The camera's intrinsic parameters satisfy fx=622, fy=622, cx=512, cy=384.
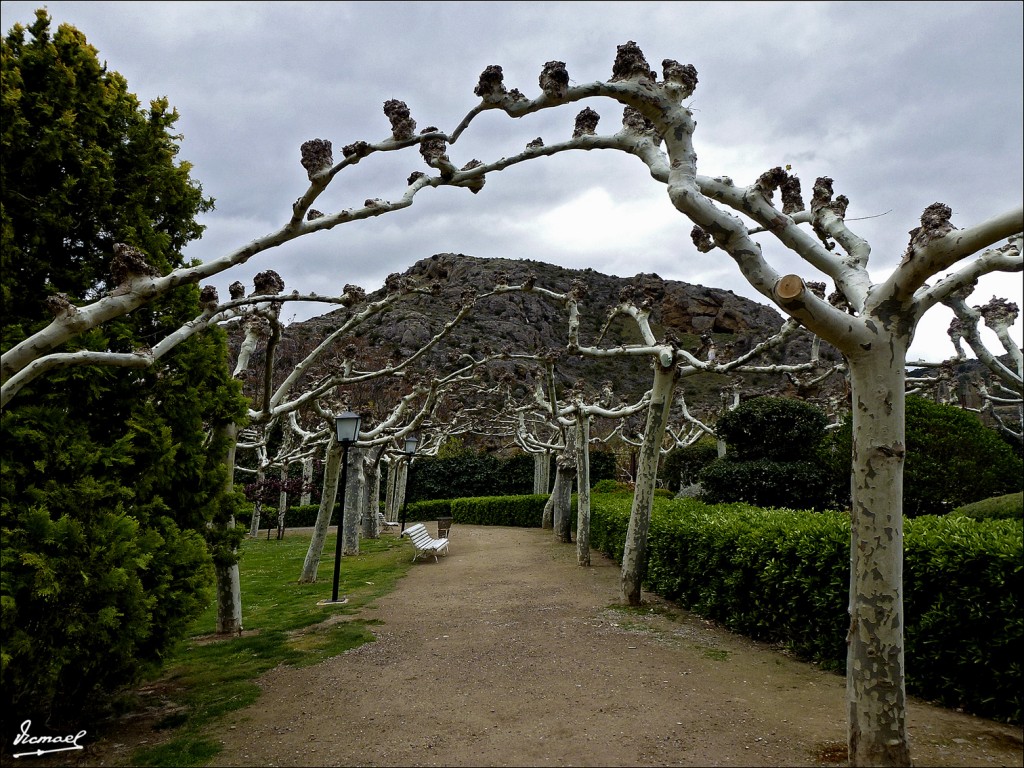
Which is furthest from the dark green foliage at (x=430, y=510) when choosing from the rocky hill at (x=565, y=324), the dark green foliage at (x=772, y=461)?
the dark green foliage at (x=772, y=461)

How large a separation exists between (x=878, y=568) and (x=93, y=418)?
5502 mm

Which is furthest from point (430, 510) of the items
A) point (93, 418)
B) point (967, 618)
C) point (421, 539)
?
point (967, 618)

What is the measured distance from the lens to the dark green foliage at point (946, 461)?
37.4 ft

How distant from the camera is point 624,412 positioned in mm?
12297

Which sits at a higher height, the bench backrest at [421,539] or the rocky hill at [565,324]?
the rocky hill at [565,324]

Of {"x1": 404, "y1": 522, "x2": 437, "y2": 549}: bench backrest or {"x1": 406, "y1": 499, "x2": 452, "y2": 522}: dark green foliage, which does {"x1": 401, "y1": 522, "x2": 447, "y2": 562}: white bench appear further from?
{"x1": 406, "y1": 499, "x2": 452, "y2": 522}: dark green foliage

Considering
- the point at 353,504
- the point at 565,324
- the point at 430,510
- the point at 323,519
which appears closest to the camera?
the point at 323,519

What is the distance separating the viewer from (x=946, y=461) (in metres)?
11.5

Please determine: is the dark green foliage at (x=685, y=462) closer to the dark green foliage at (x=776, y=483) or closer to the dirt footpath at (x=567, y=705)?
the dark green foliage at (x=776, y=483)

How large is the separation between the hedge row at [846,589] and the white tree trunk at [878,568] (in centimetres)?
149

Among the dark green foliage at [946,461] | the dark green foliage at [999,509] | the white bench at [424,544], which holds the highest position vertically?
the dark green foliage at [946,461]

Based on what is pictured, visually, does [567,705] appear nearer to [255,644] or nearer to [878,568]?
[878,568]

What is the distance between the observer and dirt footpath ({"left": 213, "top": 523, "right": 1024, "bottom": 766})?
13.2 ft

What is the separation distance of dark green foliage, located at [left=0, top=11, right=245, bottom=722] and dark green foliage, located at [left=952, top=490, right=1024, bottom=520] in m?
10.1
